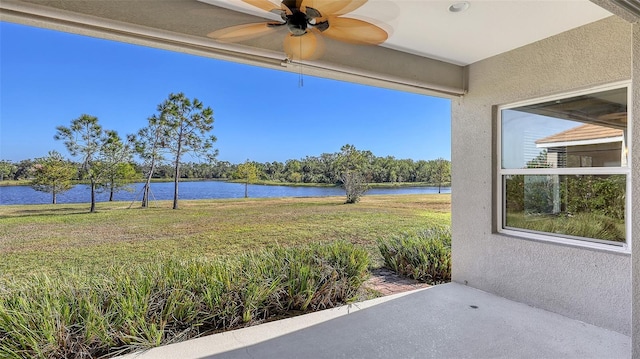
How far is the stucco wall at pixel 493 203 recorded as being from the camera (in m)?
2.54

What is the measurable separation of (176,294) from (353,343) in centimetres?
161

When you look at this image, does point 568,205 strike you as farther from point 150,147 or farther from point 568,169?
point 150,147

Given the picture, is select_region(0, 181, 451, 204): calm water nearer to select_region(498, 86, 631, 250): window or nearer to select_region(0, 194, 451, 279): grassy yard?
select_region(0, 194, 451, 279): grassy yard

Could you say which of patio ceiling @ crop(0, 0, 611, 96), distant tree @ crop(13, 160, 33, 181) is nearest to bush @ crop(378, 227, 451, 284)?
patio ceiling @ crop(0, 0, 611, 96)

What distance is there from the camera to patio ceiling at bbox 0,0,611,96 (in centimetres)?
192

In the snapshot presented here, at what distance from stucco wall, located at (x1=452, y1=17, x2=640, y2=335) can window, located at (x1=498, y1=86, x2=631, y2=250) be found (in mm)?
159

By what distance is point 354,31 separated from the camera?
189 cm

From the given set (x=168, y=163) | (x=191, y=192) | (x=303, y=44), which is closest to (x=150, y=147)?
(x=168, y=163)

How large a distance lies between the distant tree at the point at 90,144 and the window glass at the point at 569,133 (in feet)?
16.2

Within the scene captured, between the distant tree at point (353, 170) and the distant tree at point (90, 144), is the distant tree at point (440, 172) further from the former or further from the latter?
the distant tree at point (90, 144)

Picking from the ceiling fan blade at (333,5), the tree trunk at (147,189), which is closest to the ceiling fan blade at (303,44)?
the ceiling fan blade at (333,5)

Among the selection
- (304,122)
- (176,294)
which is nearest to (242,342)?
Answer: (176,294)

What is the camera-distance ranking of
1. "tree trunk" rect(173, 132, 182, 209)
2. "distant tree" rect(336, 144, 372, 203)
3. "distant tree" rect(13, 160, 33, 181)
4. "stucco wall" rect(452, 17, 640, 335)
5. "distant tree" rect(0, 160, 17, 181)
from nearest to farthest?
"stucco wall" rect(452, 17, 640, 335), "distant tree" rect(0, 160, 17, 181), "distant tree" rect(13, 160, 33, 181), "tree trunk" rect(173, 132, 182, 209), "distant tree" rect(336, 144, 372, 203)

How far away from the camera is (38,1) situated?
1.74 metres
